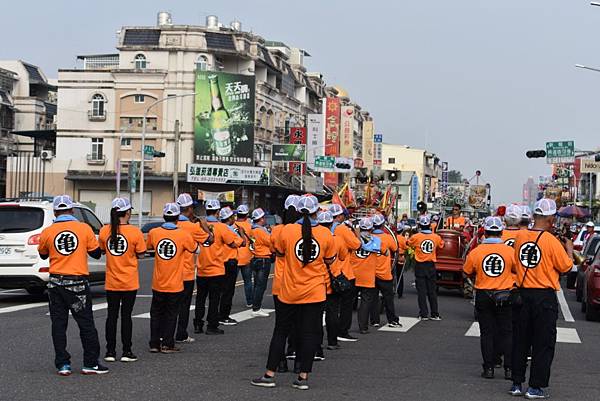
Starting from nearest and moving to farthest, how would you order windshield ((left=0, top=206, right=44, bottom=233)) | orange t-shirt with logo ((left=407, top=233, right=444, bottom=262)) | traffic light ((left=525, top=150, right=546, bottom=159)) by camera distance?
orange t-shirt with logo ((left=407, top=233, right=444, bottom=262)), windshield ((left=0, top=206, right=44, bottom=233)), traffic light ((left=525, top=150, right=546, bottom=159))

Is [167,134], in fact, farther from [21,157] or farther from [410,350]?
[410,350]

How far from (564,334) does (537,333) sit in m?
5.82

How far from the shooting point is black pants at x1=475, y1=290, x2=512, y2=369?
10203 millimetres

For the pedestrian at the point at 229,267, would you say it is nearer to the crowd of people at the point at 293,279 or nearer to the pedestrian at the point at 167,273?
the crowd of people at the point at 293,279

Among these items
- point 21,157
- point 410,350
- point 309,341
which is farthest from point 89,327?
point 21,157

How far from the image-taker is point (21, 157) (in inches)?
2450

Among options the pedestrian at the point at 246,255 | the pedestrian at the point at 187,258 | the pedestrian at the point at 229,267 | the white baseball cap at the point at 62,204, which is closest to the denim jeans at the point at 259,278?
the pedestrian at the point at 246,255

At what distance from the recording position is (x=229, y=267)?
1362 cm

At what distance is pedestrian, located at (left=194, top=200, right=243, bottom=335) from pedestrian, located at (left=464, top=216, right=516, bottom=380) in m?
3.90

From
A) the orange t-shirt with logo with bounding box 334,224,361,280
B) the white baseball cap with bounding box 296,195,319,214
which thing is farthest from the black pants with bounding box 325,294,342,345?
the white baseball cap with bounding box 296,195,319,214

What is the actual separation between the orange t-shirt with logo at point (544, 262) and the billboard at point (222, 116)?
5017cm

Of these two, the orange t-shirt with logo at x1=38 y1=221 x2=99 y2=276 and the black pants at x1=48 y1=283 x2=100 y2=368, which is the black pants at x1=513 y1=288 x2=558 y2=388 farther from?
the orange t-shirt with logo at x1=38 y1=221 x2=99 y2=276

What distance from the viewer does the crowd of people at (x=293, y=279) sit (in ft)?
29.5

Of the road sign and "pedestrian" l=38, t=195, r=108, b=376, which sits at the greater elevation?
the road sign
